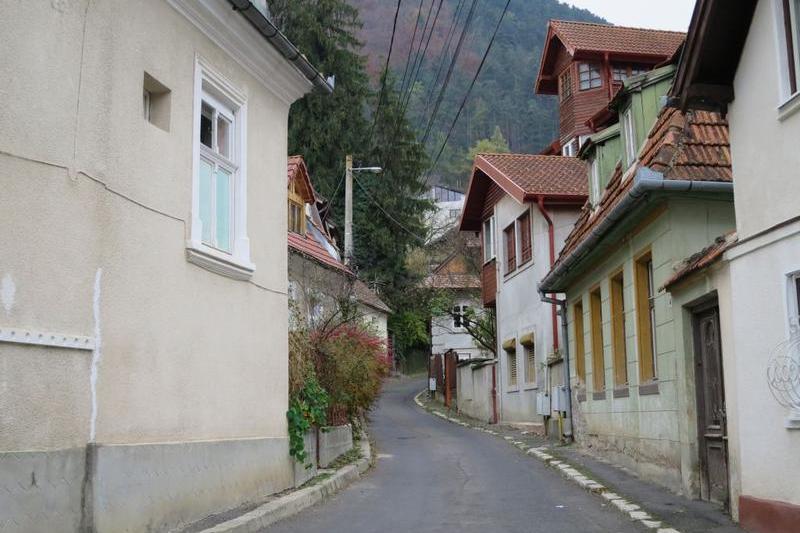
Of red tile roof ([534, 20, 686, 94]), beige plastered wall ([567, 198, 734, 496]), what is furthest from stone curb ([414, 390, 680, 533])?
red tile roof ([534, 20, 686, 94])

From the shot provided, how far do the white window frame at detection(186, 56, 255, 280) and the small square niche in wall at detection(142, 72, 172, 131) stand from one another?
47 cm

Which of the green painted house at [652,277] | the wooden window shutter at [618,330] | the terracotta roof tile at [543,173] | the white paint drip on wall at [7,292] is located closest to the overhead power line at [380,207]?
the terracotta roof tile at [543,173]

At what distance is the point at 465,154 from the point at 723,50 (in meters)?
84.1

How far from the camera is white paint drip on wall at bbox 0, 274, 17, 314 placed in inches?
234

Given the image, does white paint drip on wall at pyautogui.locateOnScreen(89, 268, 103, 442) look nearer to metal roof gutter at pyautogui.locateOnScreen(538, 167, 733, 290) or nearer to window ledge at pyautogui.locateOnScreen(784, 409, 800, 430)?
window ledge at pyautogui.locateOnScreen(784, 409, 800, 430)

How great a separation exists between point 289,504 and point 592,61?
24665mm

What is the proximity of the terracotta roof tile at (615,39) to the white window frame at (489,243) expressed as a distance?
707 cm

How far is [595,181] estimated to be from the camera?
670 inches

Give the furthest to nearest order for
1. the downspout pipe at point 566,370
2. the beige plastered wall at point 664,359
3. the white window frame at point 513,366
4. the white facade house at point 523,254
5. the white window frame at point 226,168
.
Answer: the white window frame at point 513,366 → the white facade house at point 523,254 → the downspout pipe at point 566,370 → the beige plastered wall at point 664,359 → the white window frame at point 226,168

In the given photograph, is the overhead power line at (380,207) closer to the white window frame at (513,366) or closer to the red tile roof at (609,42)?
the red tile roof at (609,42)

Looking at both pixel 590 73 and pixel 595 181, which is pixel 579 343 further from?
pixel 590 73

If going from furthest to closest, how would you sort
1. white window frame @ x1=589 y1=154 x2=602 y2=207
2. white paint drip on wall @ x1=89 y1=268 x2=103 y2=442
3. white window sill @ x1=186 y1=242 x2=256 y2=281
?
white window frame @ x1=589 y1=154 x2=602 y2=207, white window sill @ x1=186 y1=242 x2=256 y2=281, white paint drip on wall @ x1=89 y1=268 x2=103 y2=442

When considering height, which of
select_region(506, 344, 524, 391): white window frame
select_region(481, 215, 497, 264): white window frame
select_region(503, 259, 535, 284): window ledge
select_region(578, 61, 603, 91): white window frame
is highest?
select_region(578, 61, 603, 91): white window frame

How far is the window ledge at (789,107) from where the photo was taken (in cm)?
759
